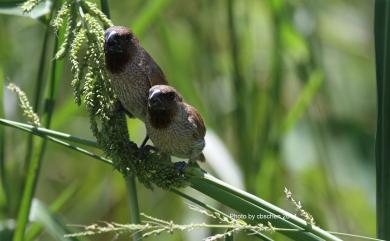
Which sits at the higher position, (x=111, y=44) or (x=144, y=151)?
(x=111, y=44)

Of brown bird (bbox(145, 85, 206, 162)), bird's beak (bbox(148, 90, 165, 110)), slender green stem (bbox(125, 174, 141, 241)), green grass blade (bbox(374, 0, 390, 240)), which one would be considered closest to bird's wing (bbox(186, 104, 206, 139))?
brown bird (bbox(145, 85, 206, 162))

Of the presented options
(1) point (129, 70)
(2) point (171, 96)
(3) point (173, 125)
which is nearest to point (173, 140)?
(3) point (173, 125)

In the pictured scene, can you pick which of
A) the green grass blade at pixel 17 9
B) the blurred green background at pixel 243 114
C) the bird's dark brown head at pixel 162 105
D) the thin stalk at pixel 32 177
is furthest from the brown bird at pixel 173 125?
the blurred green background at pixel 243 114

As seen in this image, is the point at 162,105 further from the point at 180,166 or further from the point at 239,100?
the point at 239,100

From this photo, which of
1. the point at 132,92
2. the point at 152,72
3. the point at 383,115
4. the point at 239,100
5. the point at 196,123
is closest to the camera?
the point at 383,115

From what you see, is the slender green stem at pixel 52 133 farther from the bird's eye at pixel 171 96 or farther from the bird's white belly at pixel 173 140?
the bird's white belly at pixel 173 140

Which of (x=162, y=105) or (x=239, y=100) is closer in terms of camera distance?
(x=162, y=105)
